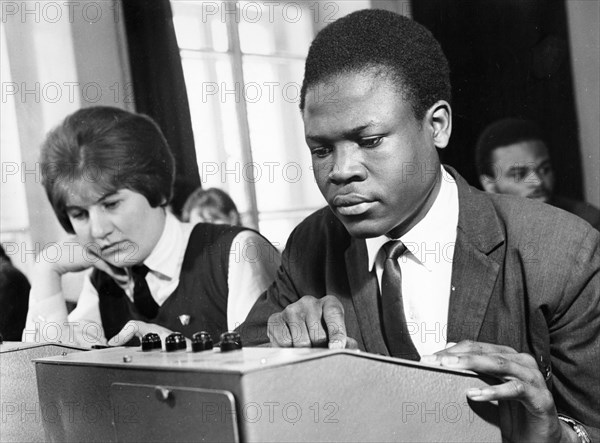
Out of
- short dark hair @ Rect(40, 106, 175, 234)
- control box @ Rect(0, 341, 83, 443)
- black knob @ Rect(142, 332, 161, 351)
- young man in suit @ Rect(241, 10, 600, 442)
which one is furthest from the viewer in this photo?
short dark hair @ Rect(40, 106, 175, 234)

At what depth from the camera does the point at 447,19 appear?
2.10 metres

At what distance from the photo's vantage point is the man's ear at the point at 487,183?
205 centimetres

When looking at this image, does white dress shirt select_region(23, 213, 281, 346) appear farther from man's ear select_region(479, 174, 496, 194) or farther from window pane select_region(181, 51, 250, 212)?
man's ear select_region(479, 174, 496, 194)

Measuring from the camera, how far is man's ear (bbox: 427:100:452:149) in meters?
1.68

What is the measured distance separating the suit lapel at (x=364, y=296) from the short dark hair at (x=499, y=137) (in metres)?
0.46

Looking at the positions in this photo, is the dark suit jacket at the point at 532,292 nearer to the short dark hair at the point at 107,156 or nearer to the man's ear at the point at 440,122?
the man's ear at the point at 440,122

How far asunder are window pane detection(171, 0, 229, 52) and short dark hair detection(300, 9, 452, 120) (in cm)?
75

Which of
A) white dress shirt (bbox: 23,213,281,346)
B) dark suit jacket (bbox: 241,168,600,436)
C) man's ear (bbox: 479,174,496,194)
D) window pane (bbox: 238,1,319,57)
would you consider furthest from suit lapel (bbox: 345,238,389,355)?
window pane (bbox: 238,1,319,57)

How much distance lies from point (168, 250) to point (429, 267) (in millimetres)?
991

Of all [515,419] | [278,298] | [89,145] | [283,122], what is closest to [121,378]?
[515,419]

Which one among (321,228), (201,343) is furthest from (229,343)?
(321,228)

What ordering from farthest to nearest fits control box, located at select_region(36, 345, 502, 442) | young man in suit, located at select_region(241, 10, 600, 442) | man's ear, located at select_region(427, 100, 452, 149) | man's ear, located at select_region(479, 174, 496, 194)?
man's ear, located at select_region(479, 174, 496, 194) → man's ear, located at select_region(427, 100, 452, 149) → young man in suit, located at select_region(241, 10, 600, 442) → control box, located at select_region(36, 345, 502, 442)

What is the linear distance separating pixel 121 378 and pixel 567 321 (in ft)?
3.12

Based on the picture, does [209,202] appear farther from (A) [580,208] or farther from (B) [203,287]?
(A) [580,208]
